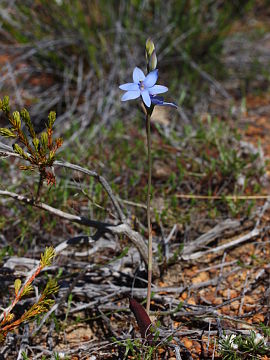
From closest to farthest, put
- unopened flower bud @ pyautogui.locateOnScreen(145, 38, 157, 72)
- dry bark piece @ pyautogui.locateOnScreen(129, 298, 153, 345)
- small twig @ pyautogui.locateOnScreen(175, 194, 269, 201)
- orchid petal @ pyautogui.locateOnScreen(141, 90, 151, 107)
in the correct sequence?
orchid petal @ pyautogui.locateOnScreen(141, 90, 151, 107), unopened flower bud @ pyautogui.locateOnScreen(145, 38, 157, 72), dry bark piece @ pyautogui.locateOnScreen(129, 298, 153, 345), small twig @ pyautogui.locateOnScreen(175, 194, 269, 201)

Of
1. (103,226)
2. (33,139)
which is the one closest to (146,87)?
(33,139)

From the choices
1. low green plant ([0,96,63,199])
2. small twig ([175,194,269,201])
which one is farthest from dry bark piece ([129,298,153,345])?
small twig ([175,194,269,201])

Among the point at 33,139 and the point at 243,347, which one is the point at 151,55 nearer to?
the point at 33,139

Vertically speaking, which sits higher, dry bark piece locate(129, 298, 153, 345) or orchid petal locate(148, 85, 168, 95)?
orchid petal locate(148, 85, 168, 95)

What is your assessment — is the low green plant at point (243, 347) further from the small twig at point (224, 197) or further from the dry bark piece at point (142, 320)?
the small twig at point (224, 197)

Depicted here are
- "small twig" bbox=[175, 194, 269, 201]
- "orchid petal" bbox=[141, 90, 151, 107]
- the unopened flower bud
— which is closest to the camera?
"orchid petal" bbox=[141, 90, 151, 107]

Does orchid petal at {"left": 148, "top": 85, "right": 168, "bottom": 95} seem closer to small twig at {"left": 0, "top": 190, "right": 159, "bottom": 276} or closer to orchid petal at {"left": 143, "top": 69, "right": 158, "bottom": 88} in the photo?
orchid petal at {"left": 143, "top": 69, "right": 158, "bottom": 88}

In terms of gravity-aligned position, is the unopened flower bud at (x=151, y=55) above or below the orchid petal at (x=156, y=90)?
above

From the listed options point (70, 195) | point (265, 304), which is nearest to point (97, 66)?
point (70, 195)

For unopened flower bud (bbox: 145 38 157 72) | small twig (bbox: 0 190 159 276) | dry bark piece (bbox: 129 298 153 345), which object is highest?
unopened flower bud (bbox: 145 38 157 72)

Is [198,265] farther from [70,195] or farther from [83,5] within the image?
[83,5]

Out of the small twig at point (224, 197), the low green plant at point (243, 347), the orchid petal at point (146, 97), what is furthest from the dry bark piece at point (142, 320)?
the small twig at point (224, 197)
